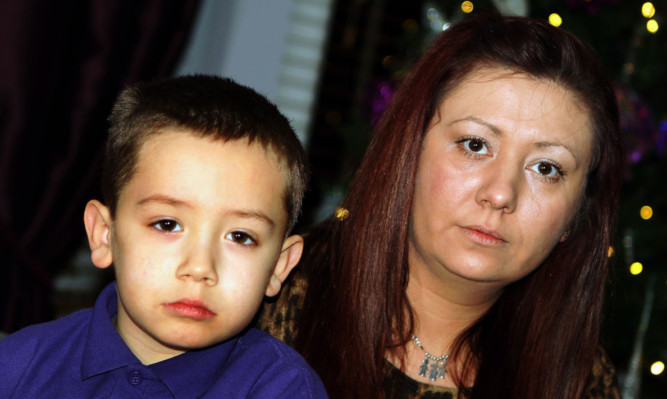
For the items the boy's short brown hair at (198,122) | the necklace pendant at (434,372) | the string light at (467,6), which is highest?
the string light at (467,6)

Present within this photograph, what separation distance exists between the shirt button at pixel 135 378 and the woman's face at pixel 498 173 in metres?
0.65

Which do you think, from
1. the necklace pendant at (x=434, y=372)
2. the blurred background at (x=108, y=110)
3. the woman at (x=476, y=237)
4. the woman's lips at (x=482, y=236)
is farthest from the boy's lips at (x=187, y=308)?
the blurred background at (x=108, y=110)

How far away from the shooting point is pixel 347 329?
158 cm

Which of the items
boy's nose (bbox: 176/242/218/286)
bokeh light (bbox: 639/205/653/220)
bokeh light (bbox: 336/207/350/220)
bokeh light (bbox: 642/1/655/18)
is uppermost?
bokeh light (bbox: 642/1/655/18)

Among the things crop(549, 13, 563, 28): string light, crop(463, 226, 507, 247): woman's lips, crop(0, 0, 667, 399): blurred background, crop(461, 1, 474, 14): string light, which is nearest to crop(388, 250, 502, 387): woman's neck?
crop(463, 226, 507, 247): woman's lips

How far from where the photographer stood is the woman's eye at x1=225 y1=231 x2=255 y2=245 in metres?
Result: 1.19

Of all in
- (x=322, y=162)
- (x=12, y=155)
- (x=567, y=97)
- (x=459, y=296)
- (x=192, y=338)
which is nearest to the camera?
(x=192, y=338)

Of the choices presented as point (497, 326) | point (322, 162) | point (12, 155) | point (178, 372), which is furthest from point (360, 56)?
point (178, 372)

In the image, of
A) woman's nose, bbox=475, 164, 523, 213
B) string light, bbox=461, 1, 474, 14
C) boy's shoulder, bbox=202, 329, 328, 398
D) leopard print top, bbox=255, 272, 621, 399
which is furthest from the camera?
string light, bbox=461, 1, 474, 14

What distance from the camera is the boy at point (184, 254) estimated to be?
1158 millimetres

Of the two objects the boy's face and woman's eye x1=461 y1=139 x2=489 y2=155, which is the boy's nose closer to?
the boy's face

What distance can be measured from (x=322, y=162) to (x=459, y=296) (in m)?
2.34

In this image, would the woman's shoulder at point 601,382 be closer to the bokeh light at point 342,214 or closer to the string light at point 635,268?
the bokeh light at point 342,214

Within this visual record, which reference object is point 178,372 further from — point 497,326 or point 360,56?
point 360,56
